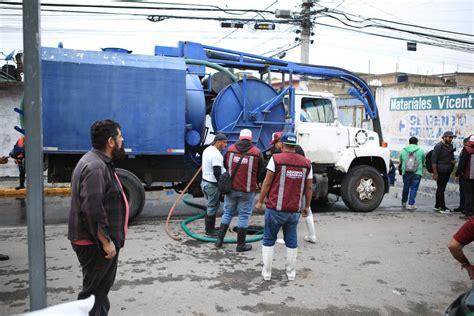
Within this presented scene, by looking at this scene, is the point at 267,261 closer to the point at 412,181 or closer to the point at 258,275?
the point at 258,275

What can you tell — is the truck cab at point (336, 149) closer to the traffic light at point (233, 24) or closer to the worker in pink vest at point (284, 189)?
the worker in pink vest at point (284, 189)

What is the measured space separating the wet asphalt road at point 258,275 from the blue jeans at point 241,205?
473mm

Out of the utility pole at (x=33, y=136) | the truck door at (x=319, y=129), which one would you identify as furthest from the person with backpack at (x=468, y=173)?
the utility pole at (x=33, y=136)

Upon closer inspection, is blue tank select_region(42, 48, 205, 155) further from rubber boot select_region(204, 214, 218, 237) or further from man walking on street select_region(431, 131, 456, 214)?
man walking on street select_region(431, 131, 456, 214)

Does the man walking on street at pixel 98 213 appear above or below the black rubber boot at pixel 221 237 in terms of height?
above

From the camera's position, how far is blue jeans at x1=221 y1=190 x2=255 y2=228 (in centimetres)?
581

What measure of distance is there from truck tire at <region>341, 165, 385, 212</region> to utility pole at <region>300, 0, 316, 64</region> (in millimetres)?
10370

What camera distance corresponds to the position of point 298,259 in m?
5.63

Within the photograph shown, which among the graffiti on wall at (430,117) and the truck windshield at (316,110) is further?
the graffiti on wall at (430,117)

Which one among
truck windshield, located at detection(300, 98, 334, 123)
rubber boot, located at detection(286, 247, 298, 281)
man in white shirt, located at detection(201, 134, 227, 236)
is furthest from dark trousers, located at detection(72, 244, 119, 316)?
truck windshield, located at detection(300, 98, 334, 123)

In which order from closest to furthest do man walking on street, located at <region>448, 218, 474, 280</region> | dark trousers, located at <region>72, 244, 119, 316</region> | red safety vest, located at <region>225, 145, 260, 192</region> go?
dark trousers, located at <region>72, 244, 119, 316</region>, man walking on street, located at <region>448, 218, 474, 280</region>, red safety vest, located at <region>225, 145, 260, 192</region>

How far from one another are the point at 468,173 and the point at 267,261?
568 centimetres

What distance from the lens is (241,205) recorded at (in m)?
5.85

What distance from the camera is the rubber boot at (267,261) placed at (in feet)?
15.4
